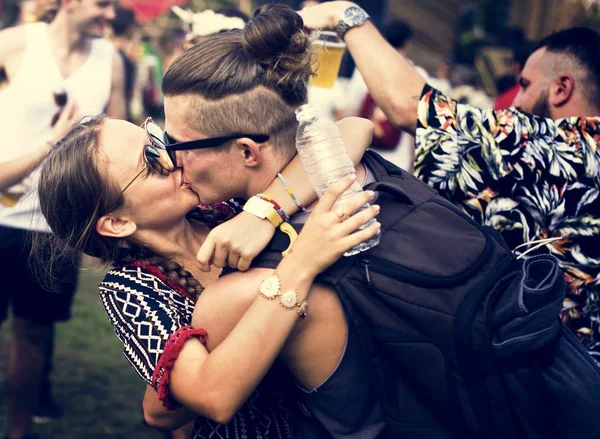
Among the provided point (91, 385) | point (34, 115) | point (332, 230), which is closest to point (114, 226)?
point (332, 230)

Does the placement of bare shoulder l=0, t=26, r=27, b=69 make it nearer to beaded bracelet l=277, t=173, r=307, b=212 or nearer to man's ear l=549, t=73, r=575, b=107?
beaded bracelet l=277, t=173, r=307, b=212

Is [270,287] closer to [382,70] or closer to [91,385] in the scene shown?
[382,70]

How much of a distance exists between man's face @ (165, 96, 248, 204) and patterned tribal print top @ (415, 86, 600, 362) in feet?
2.49

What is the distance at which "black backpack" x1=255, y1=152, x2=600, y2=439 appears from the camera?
1.65 m

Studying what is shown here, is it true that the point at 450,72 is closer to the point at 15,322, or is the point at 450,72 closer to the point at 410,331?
the point at 15,322

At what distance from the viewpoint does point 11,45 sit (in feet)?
11.6

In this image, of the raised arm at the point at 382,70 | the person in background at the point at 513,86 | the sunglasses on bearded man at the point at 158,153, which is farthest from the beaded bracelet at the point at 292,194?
the person in background at the point at 513,86

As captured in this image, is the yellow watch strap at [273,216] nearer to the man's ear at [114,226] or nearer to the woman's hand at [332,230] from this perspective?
the woman's hand at [332,230]

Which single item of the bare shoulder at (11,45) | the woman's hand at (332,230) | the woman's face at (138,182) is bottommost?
the bare shoulder at (11,45)

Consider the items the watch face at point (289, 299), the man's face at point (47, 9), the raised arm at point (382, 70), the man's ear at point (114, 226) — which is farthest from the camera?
the man's face at point (47, 9)

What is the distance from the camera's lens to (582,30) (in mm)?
2633

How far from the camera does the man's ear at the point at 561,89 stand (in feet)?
8.30

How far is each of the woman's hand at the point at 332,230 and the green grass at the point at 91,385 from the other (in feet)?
8.42

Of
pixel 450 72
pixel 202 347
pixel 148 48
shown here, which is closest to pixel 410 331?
pixel 202 347
